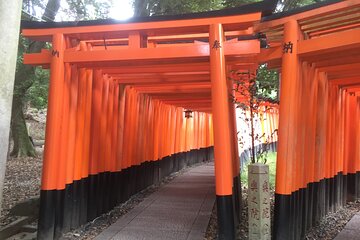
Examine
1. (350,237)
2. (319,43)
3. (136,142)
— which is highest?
(319,43)

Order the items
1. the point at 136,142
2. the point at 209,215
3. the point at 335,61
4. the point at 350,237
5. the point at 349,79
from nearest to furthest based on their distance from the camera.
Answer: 1. the point at 335,61
2. the point at 350,237
3. the point at 209,215
4. the point at 349,79
5. the point at 136,142

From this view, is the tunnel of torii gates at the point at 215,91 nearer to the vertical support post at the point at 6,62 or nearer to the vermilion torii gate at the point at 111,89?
the vermilion torii gate at the point at 111,89

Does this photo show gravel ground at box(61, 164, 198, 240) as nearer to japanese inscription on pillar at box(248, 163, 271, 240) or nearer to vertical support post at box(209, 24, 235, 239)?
vertical support post at box(209, 24, 235, 239)

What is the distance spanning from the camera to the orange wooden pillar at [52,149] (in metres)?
5.92

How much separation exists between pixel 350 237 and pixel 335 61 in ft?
9.90

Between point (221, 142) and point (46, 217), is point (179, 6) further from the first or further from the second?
point (46, 217)

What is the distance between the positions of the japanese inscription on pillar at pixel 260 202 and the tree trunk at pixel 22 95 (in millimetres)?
10134

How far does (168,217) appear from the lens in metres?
7.29

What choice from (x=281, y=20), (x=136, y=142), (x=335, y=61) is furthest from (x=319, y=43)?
(x=136, y=142)

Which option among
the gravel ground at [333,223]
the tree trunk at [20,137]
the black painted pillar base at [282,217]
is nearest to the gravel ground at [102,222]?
the black painted pillar base at [282,217]

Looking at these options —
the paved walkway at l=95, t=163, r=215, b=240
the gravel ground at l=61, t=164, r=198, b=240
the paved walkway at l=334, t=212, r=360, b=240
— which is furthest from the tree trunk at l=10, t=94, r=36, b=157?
the paved walkway at l=334, t=212, r=360, b=240

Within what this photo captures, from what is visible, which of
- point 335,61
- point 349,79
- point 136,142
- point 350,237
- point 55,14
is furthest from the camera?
point 55,14

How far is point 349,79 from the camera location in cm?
799

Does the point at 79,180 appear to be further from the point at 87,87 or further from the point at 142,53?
the point at 142,53
